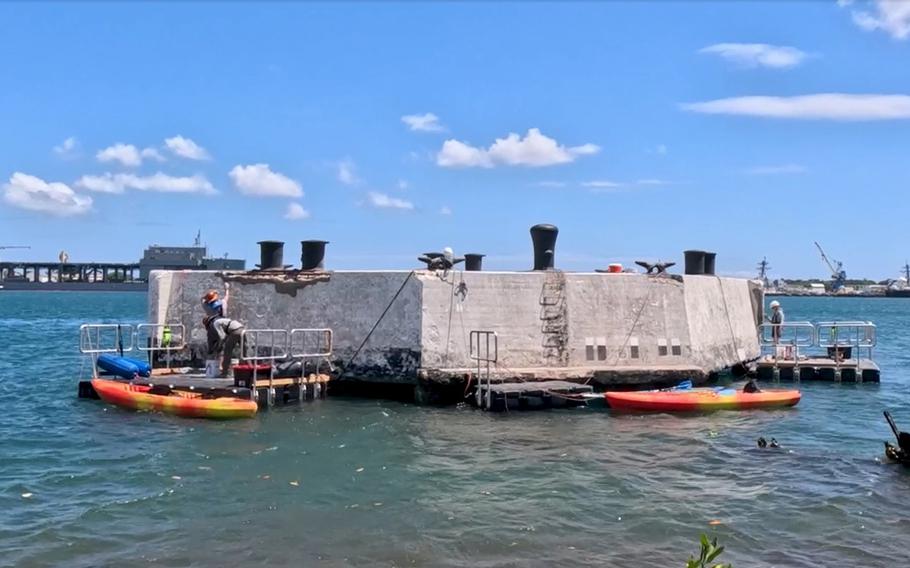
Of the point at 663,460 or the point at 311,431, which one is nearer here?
the point at 663,460

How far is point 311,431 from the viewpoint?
17.3 meters

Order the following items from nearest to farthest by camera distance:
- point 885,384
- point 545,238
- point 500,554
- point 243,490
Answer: point 500,554, point 243,490, point 545,238, point 885,384

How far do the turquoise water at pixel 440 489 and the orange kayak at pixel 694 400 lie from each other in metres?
0.40

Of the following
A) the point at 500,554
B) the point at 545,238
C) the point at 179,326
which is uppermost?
the point at 545,238

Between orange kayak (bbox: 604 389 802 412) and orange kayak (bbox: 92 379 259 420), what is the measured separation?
8.01 m

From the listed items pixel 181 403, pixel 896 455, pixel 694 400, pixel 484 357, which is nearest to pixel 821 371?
pixel 694 400

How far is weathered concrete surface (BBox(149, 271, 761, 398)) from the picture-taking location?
69.6 ft

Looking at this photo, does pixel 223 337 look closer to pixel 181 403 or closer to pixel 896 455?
pixel 181 403

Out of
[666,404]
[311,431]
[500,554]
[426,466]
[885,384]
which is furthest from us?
[885,384]

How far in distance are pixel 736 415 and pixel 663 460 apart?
19.4ft

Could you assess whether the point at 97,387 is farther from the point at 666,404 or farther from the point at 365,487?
the point at 666,404

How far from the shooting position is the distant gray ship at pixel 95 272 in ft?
525

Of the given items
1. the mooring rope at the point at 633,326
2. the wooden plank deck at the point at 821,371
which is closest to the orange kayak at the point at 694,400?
the mooring rope at the point at 633,326

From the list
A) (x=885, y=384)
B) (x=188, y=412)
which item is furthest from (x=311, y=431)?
(x=885, y=384)
